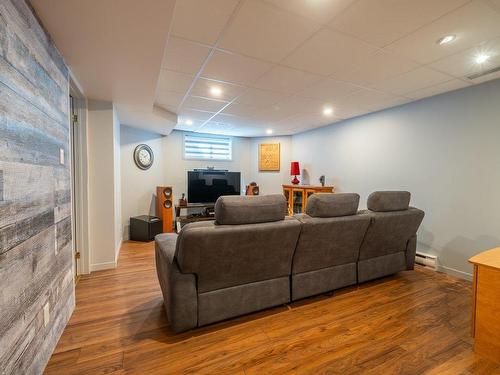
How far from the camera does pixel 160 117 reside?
3883 mm

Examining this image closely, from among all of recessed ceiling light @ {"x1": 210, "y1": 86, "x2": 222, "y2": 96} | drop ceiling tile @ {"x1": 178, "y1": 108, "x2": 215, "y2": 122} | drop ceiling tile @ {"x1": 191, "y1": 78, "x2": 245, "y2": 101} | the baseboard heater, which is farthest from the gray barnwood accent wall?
the baseboard heater

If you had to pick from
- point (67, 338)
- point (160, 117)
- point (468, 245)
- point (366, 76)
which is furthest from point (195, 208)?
point (468, 245)

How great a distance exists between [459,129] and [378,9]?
7.69ft

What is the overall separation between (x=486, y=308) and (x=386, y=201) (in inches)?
46.2

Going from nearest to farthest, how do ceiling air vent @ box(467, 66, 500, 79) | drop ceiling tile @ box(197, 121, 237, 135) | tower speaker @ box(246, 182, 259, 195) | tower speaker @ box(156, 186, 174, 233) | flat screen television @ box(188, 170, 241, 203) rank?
ceiling air vent @ box(467, 66, 500, 79), tower speaker @ box(156, 186, 174, 233), drop ceiling tile @ box(197, 121, 237, 135), flat screen television @ box(188, 170, 241, 203), tower speaker @ box(246, 182, 259, 195)

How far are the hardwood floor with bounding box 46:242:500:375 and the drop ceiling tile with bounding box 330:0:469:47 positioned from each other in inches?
94.2

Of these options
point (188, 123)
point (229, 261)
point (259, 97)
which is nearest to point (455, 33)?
point (259, 97)

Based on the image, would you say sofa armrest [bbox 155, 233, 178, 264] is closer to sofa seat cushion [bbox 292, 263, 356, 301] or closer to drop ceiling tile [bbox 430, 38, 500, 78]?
sofa seat cushion [bbox 292, 263, 356, 301]

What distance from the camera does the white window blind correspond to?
18.8ft

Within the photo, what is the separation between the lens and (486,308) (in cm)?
159

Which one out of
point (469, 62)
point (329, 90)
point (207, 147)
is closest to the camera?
point (469, 62)

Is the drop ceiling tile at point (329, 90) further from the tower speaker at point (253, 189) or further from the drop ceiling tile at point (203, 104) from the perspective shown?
the tower speaker at point (253, 189)

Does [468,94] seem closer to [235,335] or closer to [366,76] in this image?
[366,76]

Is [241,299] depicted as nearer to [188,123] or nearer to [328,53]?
[328,53]
